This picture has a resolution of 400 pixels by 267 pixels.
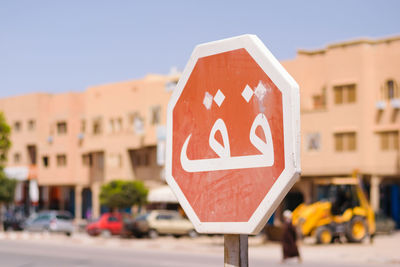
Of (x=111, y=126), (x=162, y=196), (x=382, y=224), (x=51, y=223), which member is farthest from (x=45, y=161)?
(x=382, y=224)

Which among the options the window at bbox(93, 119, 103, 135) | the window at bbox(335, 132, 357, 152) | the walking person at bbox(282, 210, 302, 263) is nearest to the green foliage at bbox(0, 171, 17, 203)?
the window at bbox(93, 119, 103, 135)

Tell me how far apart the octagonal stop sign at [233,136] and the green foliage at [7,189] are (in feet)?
172

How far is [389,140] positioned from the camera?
39.2 m

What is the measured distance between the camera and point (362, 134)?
3941 centimetres

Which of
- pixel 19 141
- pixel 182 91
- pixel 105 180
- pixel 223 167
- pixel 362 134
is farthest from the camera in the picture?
pixel 19 141

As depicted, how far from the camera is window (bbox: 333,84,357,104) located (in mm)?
39875

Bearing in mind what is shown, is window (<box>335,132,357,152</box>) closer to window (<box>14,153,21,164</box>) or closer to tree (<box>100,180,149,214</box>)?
tree (<box>100,180,149,214</box>)

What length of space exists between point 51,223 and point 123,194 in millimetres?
4823

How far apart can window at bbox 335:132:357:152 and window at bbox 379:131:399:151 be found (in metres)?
1.48

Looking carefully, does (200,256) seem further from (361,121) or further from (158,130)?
(158,130)

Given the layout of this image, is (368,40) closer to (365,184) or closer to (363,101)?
(363,101)

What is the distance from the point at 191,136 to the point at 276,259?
22024 millimetres

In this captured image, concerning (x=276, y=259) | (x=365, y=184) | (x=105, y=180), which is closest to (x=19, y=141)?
(x=105, y=180)

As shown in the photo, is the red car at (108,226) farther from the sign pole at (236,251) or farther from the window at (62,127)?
the sign pole at (236,251)
